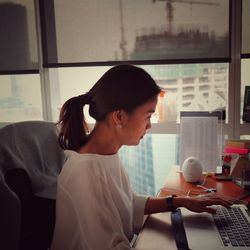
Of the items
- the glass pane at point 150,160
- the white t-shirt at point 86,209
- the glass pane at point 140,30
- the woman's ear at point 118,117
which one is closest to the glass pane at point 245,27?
the glass pane at point 140,30

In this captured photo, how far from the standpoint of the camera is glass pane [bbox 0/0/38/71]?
86.5 inches

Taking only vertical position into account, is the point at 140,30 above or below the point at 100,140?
above

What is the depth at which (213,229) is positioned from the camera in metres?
1.09

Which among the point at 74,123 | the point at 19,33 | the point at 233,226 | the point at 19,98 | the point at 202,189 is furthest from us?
the point at 19,98

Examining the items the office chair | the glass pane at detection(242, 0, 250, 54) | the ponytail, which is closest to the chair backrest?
the office chair

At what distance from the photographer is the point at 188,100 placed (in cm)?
208

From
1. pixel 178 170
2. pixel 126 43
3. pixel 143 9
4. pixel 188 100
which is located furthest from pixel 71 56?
pixel 178 170

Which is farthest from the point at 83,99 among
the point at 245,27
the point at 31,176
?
the point at 245,27

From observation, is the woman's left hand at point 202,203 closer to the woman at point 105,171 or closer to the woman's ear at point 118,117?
the woman at point 105,171

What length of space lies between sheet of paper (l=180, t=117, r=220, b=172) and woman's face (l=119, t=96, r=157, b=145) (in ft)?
2.20

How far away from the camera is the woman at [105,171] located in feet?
3.27

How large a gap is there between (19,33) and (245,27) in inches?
56.7

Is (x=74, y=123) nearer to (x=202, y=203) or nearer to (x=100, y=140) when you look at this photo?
(x=100, y=140)

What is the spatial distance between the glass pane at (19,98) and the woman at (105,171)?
1.18 meters
